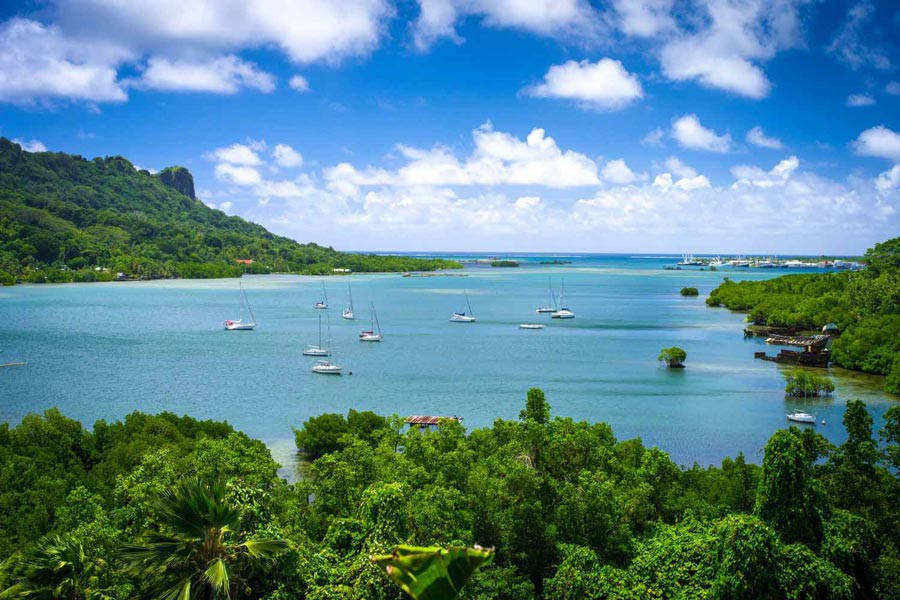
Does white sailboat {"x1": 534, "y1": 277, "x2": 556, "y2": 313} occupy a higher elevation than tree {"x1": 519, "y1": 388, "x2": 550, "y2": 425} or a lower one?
lower

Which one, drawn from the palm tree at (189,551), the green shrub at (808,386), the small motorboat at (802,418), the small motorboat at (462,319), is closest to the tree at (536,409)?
the palm tree at (189,551)

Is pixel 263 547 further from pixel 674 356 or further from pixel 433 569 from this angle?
pixel 674 356

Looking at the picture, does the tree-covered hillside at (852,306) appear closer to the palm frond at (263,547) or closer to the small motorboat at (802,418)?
the small motorboat at (802,418)

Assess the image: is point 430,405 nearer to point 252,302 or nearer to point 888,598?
point 888,598

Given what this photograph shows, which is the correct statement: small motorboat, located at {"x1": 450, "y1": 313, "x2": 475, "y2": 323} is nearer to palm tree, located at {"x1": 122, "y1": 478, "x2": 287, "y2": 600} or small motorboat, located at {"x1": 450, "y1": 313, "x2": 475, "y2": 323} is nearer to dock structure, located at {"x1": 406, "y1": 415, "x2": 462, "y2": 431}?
dock structure, located at {"x1": 406, "y1": 415, "x2": 462, "y2": 431}

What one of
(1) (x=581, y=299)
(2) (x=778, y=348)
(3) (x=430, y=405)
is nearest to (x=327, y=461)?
(3) (x=430, y=405)

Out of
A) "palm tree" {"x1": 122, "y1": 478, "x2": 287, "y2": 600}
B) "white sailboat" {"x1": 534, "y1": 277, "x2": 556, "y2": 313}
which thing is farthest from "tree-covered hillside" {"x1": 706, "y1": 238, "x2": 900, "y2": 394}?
"palm tree" {"x1": 122, "y1": 478, "x2": 287, "y2": 600}
